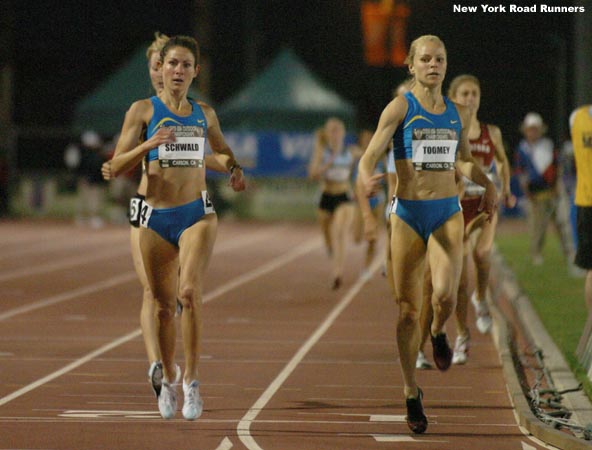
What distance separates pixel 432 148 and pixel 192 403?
6.98ft

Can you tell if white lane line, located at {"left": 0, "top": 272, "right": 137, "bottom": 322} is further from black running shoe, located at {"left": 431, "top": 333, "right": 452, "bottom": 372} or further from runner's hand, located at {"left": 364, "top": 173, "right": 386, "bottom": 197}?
runner's hand, located at {"left": 364, "top": 173, "right": 386, "bottom": 197}

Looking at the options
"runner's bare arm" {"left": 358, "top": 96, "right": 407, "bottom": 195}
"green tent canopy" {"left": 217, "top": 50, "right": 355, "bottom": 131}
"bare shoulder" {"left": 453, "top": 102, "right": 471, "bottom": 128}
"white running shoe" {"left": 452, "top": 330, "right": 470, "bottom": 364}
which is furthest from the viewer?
"green tent canopy" {"left": 217, "top": 50, "right": 355, "bottom": 131}

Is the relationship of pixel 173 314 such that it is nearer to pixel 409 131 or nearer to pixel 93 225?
pixel 409 131

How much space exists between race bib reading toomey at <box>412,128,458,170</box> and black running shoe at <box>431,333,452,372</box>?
1.76 meters

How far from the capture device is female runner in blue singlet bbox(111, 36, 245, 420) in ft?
31.9

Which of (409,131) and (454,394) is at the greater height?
(409,131)

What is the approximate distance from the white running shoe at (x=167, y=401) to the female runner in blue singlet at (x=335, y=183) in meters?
11.3

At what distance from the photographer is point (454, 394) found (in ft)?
36.9

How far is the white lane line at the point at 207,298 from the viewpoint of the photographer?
454 inches

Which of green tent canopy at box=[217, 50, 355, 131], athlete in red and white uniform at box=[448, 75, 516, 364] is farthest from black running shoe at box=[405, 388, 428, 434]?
green tent canopy at box=[217, 50, 355, 131]

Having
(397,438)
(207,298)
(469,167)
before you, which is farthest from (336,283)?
(397,438)

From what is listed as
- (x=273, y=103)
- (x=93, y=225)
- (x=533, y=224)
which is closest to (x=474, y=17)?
(x=273, y=103)

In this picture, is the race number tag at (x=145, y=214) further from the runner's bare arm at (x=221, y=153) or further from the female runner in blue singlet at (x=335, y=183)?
the female runner in blue singlet at (x=335, y=183)

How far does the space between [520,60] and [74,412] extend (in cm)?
6994
